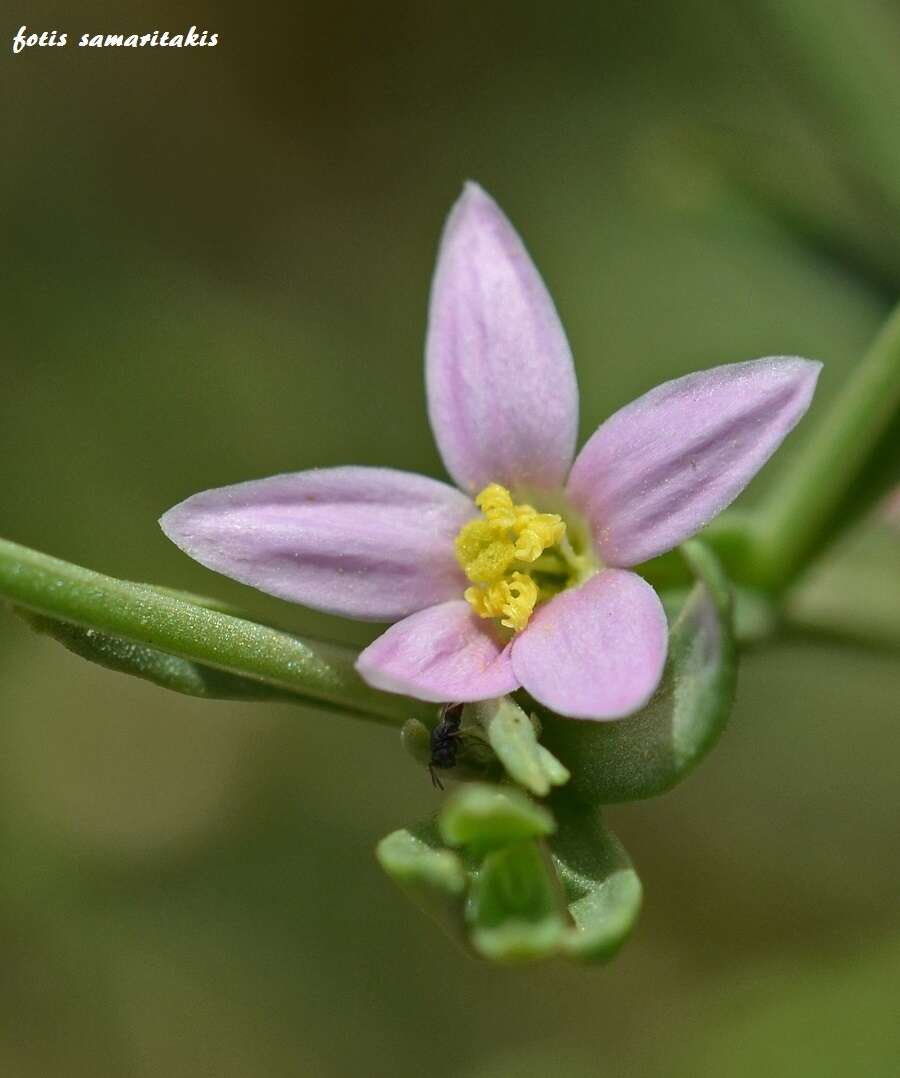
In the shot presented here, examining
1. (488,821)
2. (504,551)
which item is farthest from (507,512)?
(488,821)

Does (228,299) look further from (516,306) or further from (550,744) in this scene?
(550,744)

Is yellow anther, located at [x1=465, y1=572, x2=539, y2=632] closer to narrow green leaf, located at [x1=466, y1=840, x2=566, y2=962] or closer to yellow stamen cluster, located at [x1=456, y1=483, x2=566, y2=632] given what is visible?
yellow stamen cluster, located at [x1=456, y1=483, x2=566, y2=632]

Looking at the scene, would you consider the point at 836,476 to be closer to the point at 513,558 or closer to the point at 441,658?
the point at 513,558

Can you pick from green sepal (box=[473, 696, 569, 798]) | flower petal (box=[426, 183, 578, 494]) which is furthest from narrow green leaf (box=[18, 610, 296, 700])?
flower petal (box=[426, 183, 578, 494])

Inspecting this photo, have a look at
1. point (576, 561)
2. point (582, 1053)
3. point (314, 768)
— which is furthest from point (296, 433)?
point (576, 561)

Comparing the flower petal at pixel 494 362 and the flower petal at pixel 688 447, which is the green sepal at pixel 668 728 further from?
the flower petal at pixel 494 362

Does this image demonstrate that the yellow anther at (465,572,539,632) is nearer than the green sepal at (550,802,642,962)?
No
